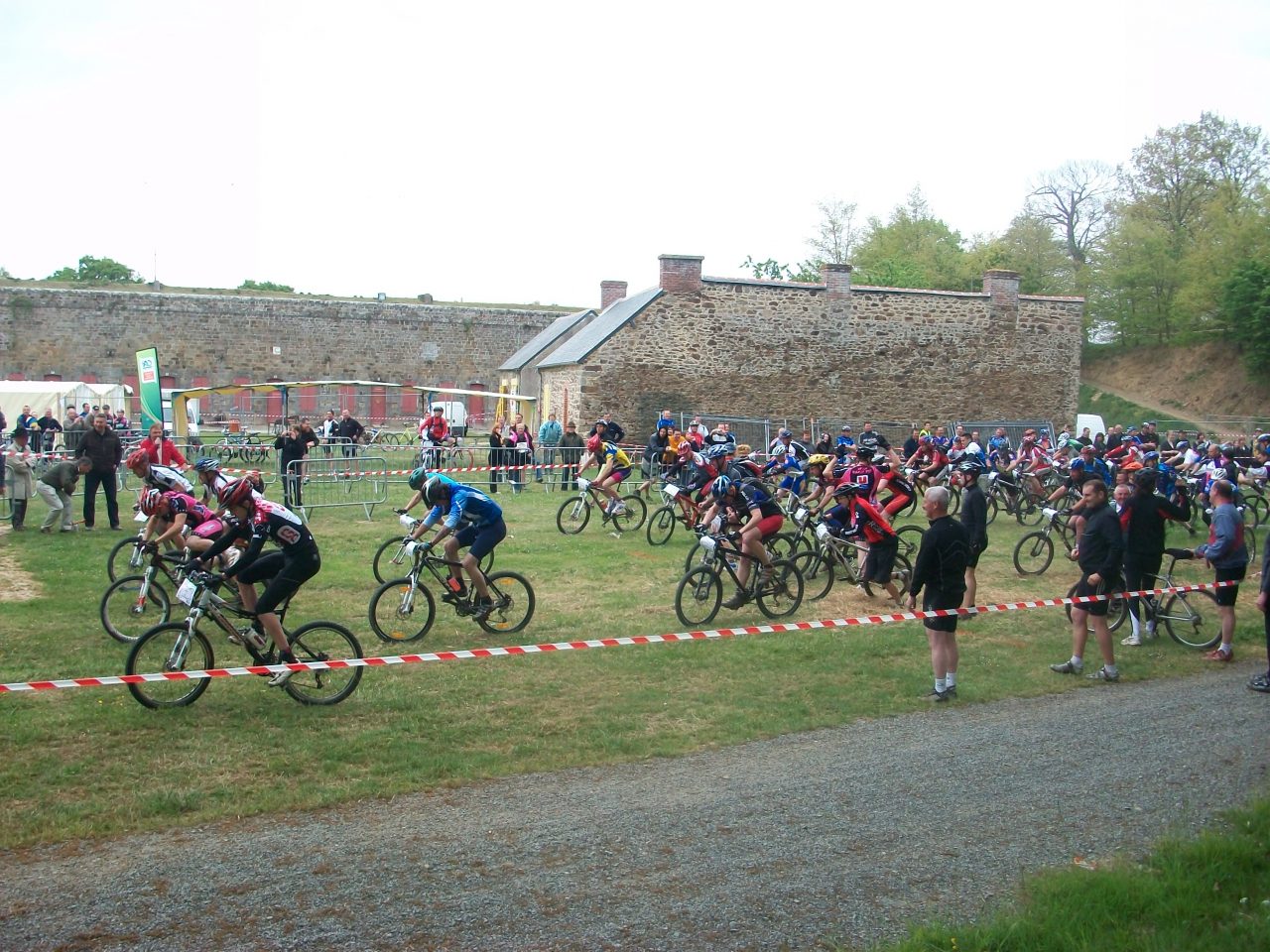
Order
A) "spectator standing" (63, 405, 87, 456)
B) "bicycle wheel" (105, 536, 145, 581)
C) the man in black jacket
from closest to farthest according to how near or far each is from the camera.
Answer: the man in black jacket, "bicycle wheel" (105, 536, 145, 581), "spectator standing" (63, 405, 87, 456)

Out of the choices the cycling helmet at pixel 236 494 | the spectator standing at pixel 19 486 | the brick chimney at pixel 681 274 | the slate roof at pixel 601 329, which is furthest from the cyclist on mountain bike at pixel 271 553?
the brick chimney at pixel 681 274

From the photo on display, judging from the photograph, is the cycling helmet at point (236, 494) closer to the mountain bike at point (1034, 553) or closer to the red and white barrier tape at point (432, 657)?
the red and white barrier tape at point (432, 657)

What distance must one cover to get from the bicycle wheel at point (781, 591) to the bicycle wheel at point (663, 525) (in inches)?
193

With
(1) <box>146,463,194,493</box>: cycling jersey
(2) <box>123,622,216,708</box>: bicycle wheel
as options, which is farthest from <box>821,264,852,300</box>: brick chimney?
(2) <box>123,622,216,708</box>: bicycle wheel

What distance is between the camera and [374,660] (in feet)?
26.4

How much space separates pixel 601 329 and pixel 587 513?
15297 mm

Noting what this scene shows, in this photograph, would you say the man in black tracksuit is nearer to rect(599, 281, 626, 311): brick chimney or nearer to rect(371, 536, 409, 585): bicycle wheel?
rect(371, 536, 409, 585): bicycle wheel

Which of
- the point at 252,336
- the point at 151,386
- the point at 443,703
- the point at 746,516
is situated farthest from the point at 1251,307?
the point at 443,703

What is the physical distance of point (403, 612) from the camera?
399 inches

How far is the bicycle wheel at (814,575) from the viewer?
12.6m

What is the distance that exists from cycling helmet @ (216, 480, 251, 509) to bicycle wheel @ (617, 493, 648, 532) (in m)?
9.90

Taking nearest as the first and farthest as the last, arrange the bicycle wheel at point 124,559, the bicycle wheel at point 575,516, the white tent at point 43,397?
1. the bicycle wheel at point 124,559
2. the bicycle wheel at point 575,516
3. the white tent at point 43,397

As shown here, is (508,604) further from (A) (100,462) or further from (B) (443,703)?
(A) (100,462)

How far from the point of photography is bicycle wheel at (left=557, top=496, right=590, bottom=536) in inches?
689
